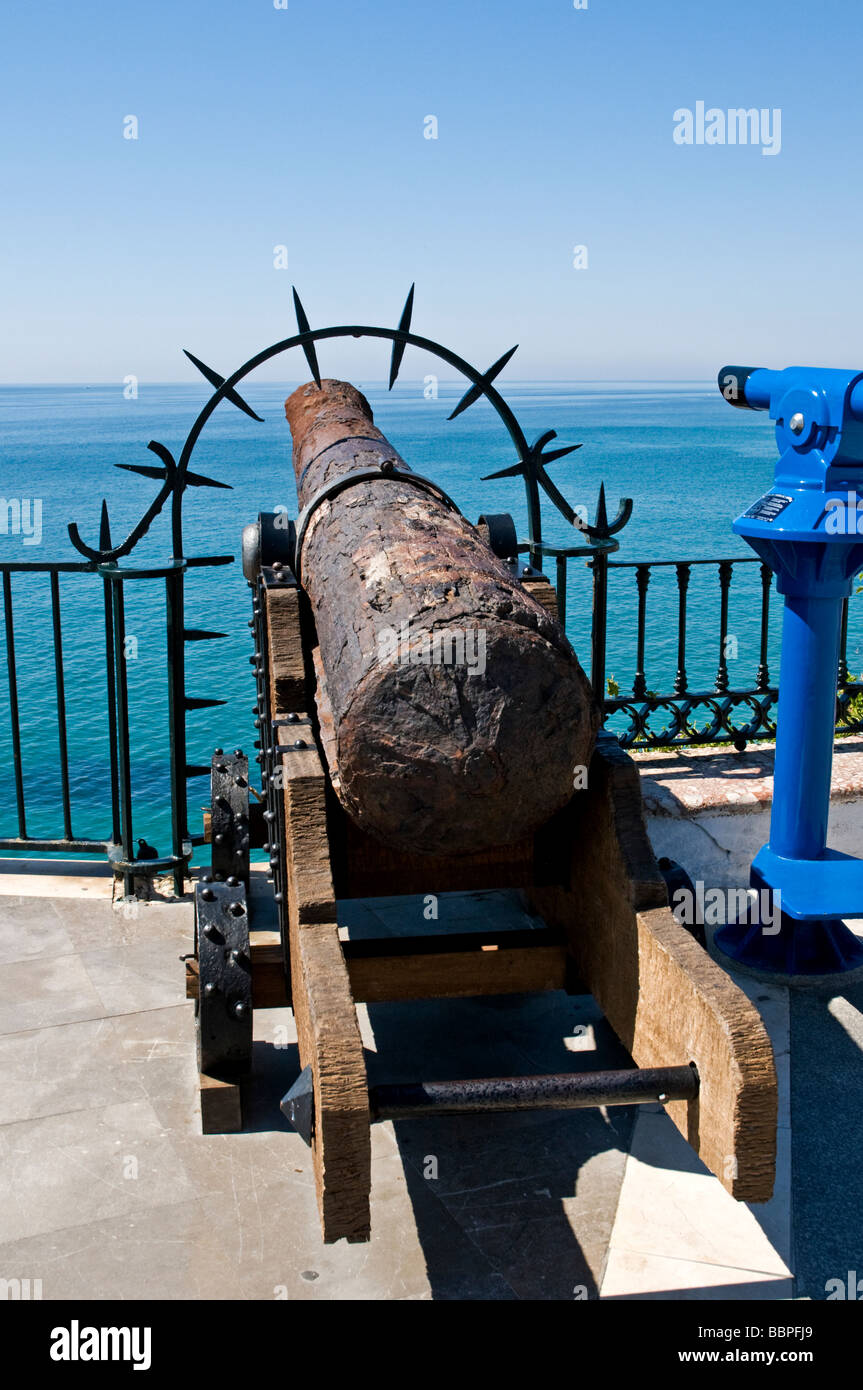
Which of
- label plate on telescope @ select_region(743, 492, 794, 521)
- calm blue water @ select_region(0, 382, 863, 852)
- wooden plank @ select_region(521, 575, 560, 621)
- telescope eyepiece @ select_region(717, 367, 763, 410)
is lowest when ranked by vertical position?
calm blue water @ select_region(0, 382, 863, 852)

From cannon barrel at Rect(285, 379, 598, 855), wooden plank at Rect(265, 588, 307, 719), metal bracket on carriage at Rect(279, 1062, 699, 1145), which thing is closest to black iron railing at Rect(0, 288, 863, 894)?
wooden plank at Rect(265, 588, 307, 719)

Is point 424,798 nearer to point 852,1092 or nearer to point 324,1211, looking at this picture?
point 324,1211

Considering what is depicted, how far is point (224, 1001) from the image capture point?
3.54 m

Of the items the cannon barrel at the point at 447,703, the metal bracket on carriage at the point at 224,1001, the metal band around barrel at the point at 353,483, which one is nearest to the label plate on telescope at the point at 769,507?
the metal band around barrel at the point at 353,483

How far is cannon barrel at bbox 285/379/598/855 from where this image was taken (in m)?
2.70

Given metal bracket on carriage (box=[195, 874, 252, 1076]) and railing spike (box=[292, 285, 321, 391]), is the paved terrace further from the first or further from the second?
railing spike (box=[292, 285, 321, 391])

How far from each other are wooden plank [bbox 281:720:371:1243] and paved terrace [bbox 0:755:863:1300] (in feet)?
1.81

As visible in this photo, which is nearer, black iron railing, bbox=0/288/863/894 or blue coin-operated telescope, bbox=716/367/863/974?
blue coin-operated telescope, bbox=716/367/863/974

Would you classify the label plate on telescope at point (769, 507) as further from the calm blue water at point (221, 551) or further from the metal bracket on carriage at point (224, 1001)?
the calm blue water at point (221, 551)

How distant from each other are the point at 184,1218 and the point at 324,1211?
0.95 metres

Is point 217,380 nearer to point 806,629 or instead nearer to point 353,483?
point 353,483

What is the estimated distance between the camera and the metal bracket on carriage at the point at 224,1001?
3.53 metres

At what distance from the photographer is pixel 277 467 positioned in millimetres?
55438
